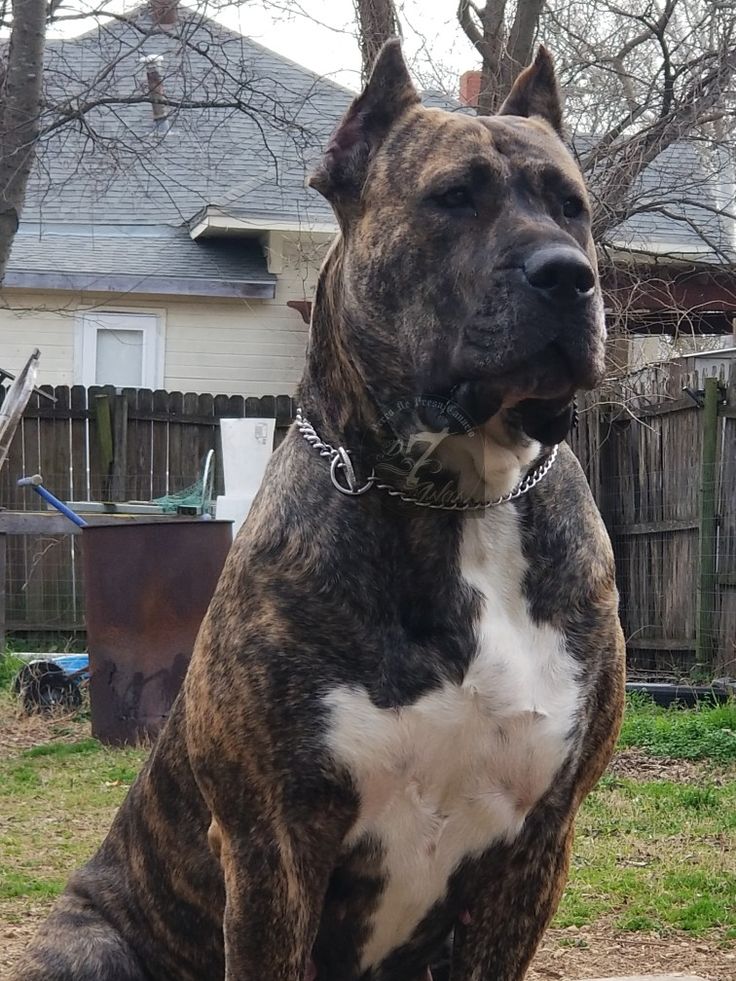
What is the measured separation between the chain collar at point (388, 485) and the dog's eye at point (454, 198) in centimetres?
51

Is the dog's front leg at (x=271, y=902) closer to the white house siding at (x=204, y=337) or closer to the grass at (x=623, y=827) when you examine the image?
the grass at (x=623, y=827)

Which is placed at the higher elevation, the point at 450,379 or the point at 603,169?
the point at 603,169

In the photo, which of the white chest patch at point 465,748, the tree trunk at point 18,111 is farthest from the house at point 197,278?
the white chest patch at point 465,748

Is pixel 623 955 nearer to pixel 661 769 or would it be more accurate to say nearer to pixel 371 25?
pixel 661 769

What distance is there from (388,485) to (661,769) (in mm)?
4232

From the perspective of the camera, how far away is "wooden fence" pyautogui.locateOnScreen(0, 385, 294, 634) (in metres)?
10.5

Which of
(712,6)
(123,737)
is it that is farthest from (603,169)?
(123,737)

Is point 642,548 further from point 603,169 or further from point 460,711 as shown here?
point 460,711

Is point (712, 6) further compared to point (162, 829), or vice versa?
point (712, 6)

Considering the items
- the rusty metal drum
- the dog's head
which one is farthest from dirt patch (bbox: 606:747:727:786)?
the dog's head

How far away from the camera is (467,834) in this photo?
2.55 meters

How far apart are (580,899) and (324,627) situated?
261cm

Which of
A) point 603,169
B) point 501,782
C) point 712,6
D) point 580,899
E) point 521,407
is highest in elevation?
point 712,6

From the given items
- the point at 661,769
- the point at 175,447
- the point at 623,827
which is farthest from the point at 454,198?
the point at 175,447
